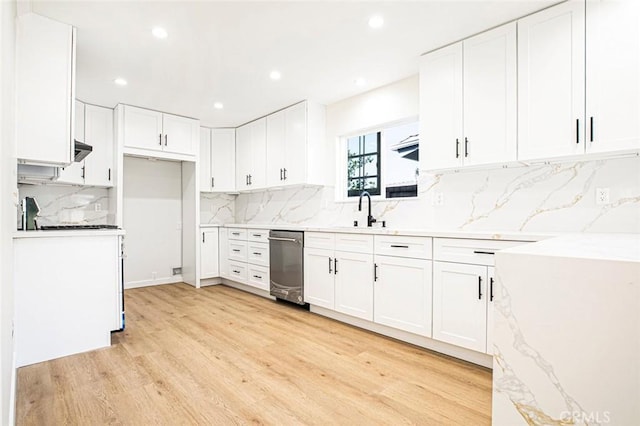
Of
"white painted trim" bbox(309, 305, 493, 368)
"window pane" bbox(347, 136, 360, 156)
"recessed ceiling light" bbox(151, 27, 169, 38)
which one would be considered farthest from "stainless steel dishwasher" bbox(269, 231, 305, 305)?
"recessed ceiling light" bbox(151, 27, 169, 38)

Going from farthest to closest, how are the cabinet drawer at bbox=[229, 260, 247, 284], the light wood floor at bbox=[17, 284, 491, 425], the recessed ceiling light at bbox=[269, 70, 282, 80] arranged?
1. the cabinet drawer at bbox=[229, 260, 247, 284]
2. the recessed ceiling light at bbox=[269, 70, 282, 80]
3. the light wood floor at bbox=[17, 284, 491, 425]

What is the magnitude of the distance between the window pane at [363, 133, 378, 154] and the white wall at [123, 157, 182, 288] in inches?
128

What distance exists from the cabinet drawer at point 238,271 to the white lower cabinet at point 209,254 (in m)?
0.29

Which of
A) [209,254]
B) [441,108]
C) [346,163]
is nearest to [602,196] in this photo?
[441,108]

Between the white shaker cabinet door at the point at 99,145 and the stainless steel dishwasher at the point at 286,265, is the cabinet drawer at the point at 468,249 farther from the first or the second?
the white shaker cabinet door at the point at 99,145

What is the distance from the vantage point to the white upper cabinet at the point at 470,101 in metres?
2.45

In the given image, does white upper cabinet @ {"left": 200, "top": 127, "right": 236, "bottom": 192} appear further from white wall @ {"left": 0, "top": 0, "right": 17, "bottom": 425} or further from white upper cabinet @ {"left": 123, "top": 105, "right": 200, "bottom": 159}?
white wall @ {"left": 0, "top": 0, "right": 17, "bottom": 425}

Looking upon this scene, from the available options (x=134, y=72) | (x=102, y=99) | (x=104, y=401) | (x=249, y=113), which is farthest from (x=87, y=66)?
(x=104, y=401)

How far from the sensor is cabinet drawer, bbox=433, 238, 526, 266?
222cm

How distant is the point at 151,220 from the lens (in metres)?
5.13

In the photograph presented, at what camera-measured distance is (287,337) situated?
2.89 m

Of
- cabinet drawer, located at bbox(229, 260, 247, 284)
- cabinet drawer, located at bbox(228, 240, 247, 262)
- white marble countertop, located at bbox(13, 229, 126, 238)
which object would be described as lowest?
cabinet drawer, located at bbox(229, 260, 247, 284)

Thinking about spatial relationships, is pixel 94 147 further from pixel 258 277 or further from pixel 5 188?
pixel 5 188

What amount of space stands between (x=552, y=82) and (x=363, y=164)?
2.10 meters
